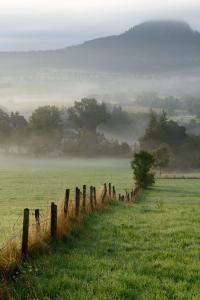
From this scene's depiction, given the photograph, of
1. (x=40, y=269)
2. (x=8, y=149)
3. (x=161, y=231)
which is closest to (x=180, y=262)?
(x=40, y=269)

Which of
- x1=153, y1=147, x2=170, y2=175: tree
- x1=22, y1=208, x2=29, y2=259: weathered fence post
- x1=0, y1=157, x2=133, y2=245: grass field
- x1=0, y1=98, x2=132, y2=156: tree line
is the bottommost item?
x1=0, y1=157, x2=133, y2=245: grass field

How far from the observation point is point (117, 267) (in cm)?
1450

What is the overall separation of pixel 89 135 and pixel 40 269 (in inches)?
7186

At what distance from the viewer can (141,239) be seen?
19.3 m

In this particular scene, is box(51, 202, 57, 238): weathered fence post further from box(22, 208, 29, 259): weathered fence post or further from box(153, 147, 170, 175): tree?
box(153, 147, 170, 175): tree

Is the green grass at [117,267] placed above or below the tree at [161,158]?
below

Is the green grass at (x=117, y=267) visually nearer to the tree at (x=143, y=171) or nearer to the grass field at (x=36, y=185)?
the grass field at (x=36, y=185)

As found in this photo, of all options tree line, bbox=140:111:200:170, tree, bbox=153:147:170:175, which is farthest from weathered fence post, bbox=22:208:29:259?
tree line, bbox=140:111:200:170

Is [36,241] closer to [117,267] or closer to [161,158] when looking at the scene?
[117,267]

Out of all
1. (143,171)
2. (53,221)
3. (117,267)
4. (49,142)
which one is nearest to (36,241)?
(53,221)

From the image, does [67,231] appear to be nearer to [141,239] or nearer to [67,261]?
→ [141,239]

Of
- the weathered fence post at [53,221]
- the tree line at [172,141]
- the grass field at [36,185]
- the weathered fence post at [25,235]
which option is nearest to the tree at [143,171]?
the grass field at [36,185]

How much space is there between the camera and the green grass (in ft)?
39.6

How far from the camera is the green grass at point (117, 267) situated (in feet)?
39.6
